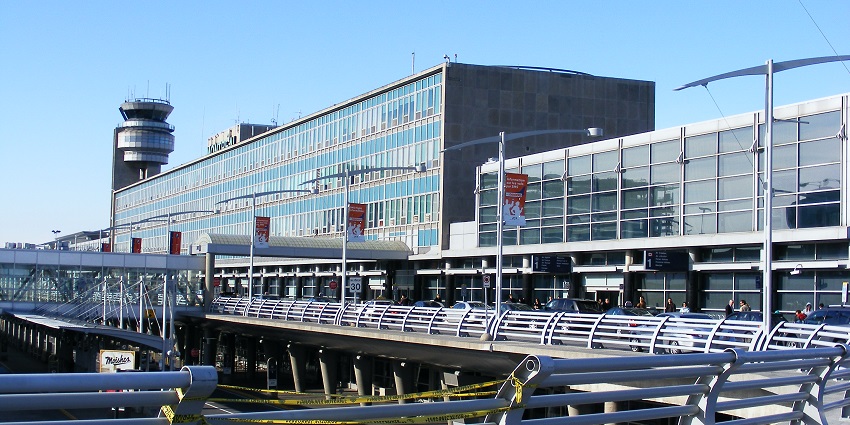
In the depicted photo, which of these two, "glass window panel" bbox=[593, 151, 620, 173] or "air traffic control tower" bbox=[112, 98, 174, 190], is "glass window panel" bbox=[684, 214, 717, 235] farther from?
"air traffic control tower" bbox=[112, 98, 174, 190]

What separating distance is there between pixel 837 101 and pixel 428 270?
36692mm

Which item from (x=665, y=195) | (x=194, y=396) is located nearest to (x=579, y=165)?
(x=665, y=195)

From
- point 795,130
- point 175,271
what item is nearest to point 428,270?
point 175,271

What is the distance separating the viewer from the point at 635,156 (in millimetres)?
53312

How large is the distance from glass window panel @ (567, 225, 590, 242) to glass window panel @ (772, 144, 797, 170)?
13.8 metres

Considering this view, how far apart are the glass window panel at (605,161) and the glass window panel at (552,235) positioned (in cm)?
448

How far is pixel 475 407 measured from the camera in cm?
648

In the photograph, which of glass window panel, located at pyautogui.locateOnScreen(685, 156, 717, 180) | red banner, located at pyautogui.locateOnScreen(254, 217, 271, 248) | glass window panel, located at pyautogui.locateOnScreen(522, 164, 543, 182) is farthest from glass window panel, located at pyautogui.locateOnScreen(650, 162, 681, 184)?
red banner, located at pyautogui.locateOnScreen(254, 217, 271, 248)

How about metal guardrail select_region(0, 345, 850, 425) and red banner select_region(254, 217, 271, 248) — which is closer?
metal guardrail select_region(0, 345, 850, 425)

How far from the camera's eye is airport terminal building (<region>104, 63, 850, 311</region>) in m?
43.9

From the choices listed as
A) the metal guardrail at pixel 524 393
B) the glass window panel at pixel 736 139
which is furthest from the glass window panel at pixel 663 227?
the metal guardrail at pixel 524 393

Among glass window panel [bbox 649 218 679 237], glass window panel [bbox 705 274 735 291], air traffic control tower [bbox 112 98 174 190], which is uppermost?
air traffic control tower [bbox 112 98 174 190]

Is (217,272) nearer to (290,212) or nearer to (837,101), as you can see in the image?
(290,212)

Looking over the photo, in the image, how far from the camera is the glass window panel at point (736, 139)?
151 feet
